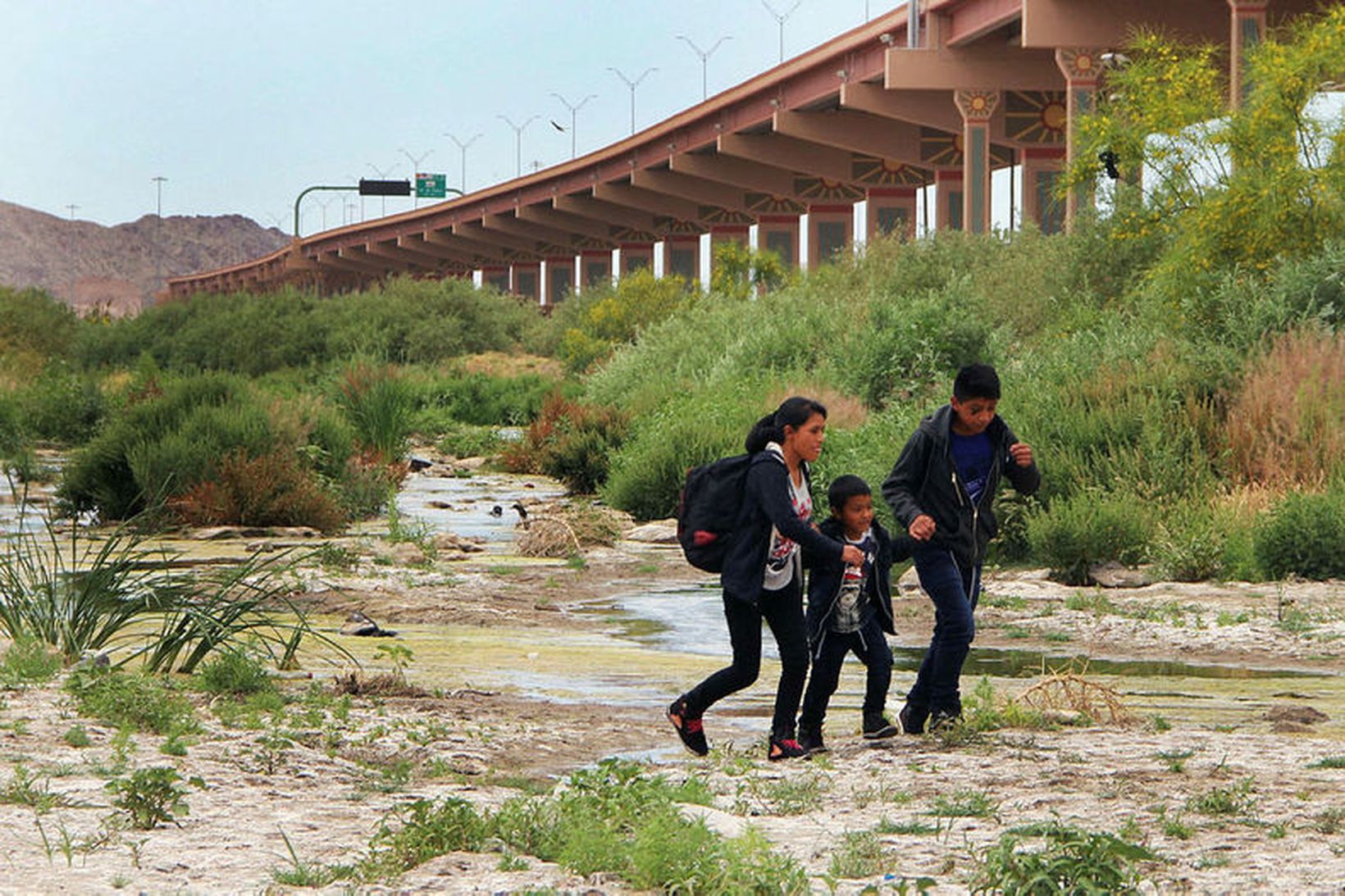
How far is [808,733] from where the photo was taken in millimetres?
9359

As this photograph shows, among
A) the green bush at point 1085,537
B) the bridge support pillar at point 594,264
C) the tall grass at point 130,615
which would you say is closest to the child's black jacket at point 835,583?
the tall grass at point 130,615

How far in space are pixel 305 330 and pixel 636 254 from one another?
128 ft

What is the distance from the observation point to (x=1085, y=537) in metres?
17.6

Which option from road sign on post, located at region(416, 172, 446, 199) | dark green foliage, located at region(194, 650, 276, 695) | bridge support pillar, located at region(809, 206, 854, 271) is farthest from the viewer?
road sign on post, located at region(416, 172, 446, 199)

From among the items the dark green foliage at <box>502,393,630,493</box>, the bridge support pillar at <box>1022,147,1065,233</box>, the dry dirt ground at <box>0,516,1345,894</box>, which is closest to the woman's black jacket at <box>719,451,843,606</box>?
the dry dirt ground at <box>0,516,1345,894</box>

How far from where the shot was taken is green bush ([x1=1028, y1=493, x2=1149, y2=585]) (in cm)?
1758

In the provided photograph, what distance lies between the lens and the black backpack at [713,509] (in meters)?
8.91

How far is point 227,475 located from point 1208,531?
1051 cm

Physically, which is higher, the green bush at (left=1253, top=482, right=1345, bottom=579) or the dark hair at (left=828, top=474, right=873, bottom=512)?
the dark hair at (left=828, top=474, right=873, bottom=512)

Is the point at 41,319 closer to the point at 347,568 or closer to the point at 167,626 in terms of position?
the point at 347,568

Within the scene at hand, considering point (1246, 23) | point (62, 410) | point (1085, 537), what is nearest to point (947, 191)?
point (1246, 23)

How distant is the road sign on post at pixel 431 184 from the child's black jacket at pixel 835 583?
106 m

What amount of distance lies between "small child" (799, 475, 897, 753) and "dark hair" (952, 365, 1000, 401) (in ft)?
1.98

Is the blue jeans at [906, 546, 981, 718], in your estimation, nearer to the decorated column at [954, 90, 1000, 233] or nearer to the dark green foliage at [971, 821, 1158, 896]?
the dark green foliage at [971, 821, 1158, 896]
